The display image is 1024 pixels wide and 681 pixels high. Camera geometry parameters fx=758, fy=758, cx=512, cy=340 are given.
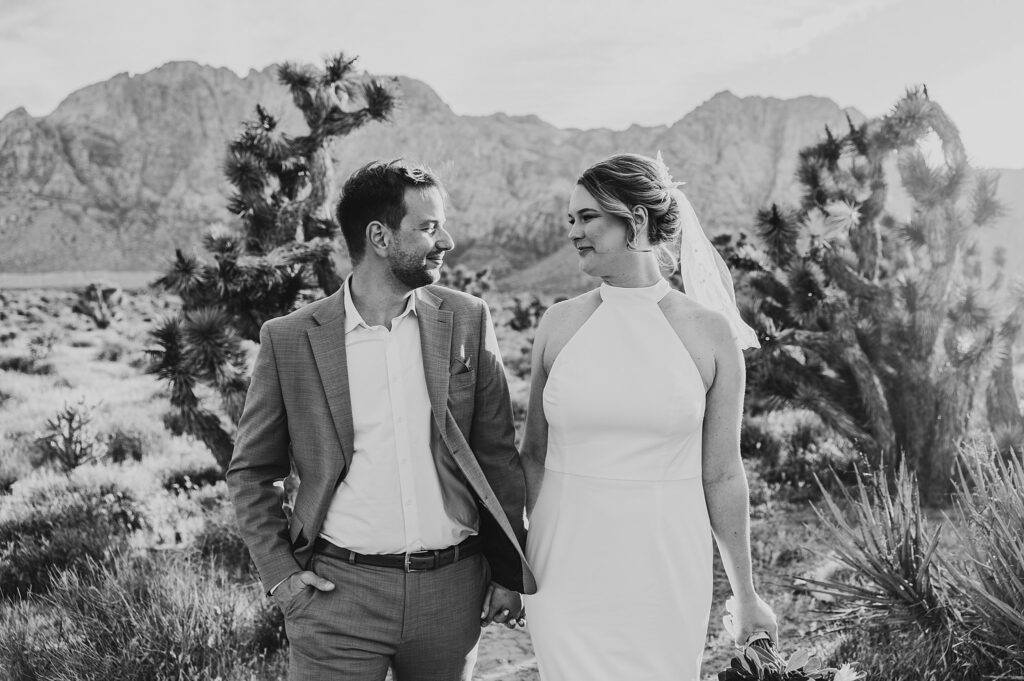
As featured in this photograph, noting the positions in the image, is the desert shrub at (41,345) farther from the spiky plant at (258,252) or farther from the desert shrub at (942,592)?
the desert shrub at (942,592)

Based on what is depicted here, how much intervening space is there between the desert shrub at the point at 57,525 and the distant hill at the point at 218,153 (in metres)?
90.4

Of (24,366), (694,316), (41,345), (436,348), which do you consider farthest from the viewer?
(41,345)

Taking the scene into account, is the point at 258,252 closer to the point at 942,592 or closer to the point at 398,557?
the point at 398,557

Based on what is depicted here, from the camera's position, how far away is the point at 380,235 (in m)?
2.38

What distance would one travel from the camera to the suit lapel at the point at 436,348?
2.37 m

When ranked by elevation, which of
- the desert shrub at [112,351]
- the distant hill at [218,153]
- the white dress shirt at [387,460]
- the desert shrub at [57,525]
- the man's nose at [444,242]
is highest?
the distant hill at [218,153]

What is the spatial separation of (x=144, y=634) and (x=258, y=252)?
4.37 m

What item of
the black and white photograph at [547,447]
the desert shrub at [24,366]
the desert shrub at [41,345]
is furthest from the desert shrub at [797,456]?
the desert shrub at [41,345]

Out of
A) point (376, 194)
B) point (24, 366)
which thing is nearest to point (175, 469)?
point (376, 194)

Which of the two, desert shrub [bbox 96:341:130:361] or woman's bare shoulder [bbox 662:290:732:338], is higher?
woman's bare shoulder [bbox 662:290:732:338]

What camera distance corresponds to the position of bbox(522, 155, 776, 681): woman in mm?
2414

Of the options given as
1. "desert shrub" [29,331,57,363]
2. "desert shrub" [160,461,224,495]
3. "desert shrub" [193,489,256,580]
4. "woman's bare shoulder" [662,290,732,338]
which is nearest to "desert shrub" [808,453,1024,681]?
"woman's bare shoulder" [662,290,732,338]

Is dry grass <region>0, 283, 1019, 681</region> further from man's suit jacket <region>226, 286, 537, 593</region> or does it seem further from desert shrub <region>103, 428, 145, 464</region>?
man's suit jacket <region>226, 286, 537, 593</region>

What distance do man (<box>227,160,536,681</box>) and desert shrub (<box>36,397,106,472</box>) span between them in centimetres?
753
